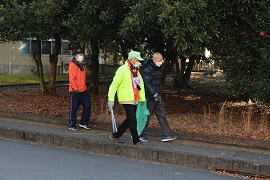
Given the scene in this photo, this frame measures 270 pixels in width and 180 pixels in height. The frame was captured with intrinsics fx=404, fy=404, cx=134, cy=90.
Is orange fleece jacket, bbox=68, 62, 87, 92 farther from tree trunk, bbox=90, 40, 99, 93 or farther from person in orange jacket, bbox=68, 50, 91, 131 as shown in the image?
tree trunk, bbox=90, 40, 99, 93

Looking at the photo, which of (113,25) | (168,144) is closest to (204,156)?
(168,144)

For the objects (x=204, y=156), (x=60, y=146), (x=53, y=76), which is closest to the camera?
(x=204, y=156)

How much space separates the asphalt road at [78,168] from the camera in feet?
19.4

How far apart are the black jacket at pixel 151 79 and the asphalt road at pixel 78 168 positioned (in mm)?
1290

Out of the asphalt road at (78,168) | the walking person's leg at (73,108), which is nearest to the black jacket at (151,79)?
the asphalt road at (78,168)

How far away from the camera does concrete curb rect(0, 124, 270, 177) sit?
627cm

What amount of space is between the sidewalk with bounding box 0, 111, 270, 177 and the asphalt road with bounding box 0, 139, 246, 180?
0.54 ft

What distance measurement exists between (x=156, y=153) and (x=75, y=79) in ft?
8.58

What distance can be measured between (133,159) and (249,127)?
8.44 feet

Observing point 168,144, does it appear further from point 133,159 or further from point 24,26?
point 24,26

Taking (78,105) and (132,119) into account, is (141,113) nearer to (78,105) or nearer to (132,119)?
(132,119)

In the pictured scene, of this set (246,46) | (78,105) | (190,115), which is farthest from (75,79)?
(246,46)

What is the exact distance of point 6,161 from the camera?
21.6ft

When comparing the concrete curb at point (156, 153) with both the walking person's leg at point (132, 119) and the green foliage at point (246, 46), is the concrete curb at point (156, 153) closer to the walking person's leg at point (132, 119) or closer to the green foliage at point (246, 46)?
the walking person's leg at point (132, 119)
